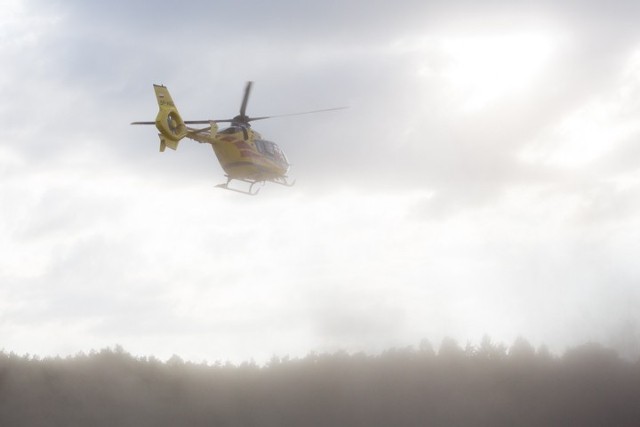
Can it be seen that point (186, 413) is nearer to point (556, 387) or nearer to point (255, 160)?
point (556, 387)

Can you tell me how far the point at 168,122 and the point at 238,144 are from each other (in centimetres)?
923

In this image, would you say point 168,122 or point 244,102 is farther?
point 244,102

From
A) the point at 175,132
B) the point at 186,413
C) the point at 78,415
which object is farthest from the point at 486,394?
the point at 175,132

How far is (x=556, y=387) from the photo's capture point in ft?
508

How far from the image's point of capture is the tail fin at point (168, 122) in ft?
258

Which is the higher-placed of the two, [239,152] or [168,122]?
[239,152]

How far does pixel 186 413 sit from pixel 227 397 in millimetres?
7084

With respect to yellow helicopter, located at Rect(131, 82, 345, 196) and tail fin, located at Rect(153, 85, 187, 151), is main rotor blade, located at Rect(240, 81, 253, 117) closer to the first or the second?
yellow helicopter, located at Rect(131, 82, 345, 196)

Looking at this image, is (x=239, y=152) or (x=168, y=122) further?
(x=239, y=152)

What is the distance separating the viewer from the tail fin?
3091 inches

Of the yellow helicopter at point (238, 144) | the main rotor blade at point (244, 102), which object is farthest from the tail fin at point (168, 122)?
the main rotor blade at point (244, 102)

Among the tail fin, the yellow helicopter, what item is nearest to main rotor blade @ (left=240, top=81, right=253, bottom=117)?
the yellow helicopter

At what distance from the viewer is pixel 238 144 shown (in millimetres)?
86938

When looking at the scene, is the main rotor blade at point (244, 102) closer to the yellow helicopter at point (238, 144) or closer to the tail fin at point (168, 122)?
the yellow helicopter at point (238, 144)
